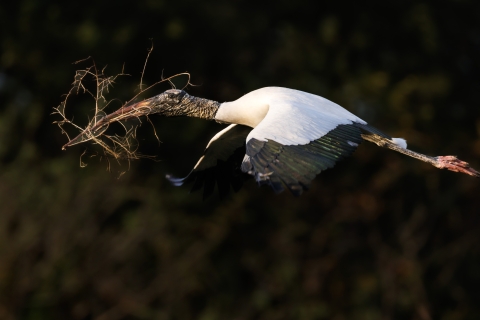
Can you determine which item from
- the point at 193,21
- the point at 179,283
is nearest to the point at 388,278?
the point at 179,283

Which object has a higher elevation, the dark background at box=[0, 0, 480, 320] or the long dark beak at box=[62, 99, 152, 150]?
the long dark beak at box=[62, 99, 152, 150]

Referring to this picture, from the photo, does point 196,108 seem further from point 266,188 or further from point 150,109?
point 266,188

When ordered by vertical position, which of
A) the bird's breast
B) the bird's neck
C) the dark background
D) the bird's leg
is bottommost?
the dark background

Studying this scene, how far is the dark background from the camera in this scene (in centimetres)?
1427

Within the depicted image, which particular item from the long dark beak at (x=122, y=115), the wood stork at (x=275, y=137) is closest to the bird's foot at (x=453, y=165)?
the wood stork at (x=275, y=137)

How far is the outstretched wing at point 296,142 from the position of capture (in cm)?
477

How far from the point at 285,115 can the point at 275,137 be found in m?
0.37

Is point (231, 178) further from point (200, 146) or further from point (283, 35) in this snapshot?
point (283, 35)

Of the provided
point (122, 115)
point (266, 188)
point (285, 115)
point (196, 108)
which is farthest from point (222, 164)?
point (266, 188)

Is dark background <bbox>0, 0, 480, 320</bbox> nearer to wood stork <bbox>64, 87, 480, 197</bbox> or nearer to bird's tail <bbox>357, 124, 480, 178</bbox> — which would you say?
wood stork <bbox>64, 87, 480, 197</bbox>

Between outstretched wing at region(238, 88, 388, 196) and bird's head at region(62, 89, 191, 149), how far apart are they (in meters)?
0.85

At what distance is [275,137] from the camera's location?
502cm

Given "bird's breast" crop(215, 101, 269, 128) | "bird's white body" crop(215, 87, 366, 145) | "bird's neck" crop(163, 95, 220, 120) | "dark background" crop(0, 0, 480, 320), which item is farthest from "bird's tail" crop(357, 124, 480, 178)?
"dark background" crop(0, 0, 480, 320)

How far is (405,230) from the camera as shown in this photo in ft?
49.0
